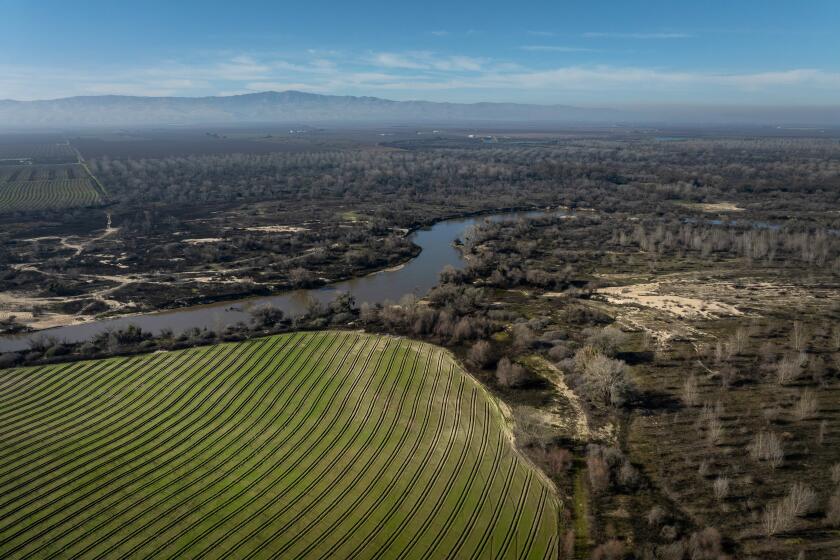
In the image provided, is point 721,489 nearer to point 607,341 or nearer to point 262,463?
point 607,341

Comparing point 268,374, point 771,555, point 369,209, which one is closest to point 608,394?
point 771,555

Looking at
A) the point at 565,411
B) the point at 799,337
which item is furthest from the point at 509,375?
the point at 799,337

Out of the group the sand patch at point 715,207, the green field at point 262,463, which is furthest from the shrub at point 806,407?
the sand patch at point 715,207

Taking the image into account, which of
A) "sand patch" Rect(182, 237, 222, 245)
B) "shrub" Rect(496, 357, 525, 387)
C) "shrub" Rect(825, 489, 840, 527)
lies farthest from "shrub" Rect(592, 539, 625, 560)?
"sand patch" Rect(182, 237, 222, 245)

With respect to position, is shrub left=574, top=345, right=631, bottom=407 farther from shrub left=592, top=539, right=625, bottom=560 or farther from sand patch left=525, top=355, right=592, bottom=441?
shrub left=592, top=539, right=625, bottom=560

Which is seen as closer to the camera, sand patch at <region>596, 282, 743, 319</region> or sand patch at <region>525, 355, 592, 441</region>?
sand patch at <region>525, 355, 592, 441</region>

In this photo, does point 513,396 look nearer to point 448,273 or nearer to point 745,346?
point 745,346
